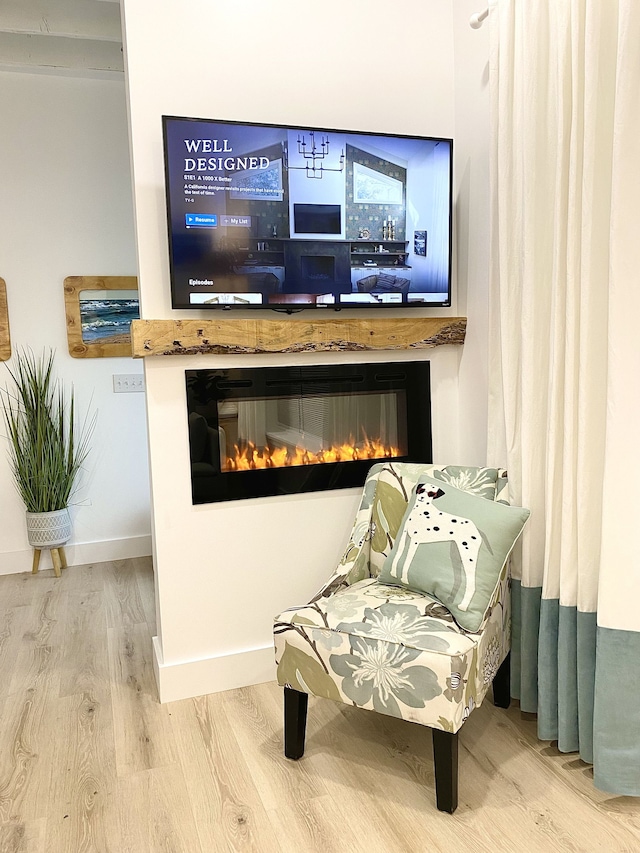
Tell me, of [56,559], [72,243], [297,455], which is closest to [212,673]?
[297,455]

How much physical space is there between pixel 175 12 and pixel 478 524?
2.04m

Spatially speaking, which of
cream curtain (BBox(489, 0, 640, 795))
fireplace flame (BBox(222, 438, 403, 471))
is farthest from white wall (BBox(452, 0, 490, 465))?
fireplace flame (BBox(222, 438, 403, 471))

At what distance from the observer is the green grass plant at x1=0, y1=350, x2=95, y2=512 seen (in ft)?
12.7

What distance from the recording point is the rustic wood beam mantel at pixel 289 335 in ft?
7.89

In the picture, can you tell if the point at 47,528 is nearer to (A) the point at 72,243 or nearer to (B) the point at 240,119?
(A) the point at 72,243

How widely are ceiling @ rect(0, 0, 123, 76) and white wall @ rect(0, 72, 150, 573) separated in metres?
0.09

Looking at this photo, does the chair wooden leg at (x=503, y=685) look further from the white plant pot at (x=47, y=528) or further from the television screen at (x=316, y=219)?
the white plant pot at (x=47, y=528)

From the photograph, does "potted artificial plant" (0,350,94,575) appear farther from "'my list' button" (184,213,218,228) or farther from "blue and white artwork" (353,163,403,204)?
"blue and white artwork" (353,163,403,204)

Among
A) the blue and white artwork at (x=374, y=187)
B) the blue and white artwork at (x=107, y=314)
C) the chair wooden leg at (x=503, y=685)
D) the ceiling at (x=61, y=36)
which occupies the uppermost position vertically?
the ceiling at (x=61, y=36)

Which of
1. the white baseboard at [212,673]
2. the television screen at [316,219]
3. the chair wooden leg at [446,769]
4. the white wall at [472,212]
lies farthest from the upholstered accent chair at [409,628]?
the television screen at [316,219]

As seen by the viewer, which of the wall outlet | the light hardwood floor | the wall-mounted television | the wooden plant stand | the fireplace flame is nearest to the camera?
the light hardwood floor

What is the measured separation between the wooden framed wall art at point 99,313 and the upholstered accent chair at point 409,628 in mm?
2292

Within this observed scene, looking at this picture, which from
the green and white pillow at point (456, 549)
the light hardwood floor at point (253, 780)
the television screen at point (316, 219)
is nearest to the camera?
the light hardwood floor at point (253, 780)

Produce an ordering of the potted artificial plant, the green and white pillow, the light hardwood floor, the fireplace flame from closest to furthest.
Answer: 1. the light hardwood floor
2. the green and white pillow
3. the fireplace flame
4. the potted artificial plant
